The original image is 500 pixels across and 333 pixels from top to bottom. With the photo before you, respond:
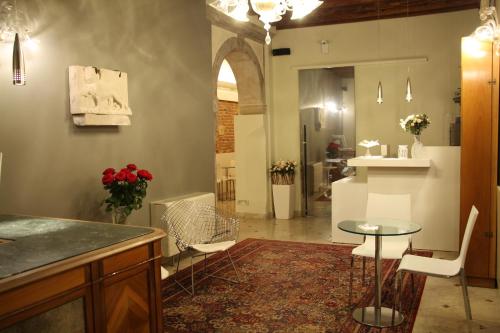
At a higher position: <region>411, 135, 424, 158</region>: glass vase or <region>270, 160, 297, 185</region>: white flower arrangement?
<region>411, 135, 424, 158</region>: glass vase

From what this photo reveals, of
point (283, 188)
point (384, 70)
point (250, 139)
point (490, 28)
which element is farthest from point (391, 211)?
point (250, 139)

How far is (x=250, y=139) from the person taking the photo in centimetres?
808

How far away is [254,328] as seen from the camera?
136 inches

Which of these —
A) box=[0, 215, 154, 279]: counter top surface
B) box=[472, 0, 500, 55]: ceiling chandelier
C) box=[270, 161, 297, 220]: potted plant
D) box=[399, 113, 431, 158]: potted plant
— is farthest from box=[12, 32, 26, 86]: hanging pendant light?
box=[270, 161, 297, 220]: potted plant

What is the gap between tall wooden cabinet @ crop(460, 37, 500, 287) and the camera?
418 cm

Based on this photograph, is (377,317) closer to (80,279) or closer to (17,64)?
(80,279)

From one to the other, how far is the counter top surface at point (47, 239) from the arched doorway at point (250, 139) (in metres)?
5.25

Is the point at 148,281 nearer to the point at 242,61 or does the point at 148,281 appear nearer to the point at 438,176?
the point at 438,176

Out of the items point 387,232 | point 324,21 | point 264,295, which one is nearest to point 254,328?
point 264,295

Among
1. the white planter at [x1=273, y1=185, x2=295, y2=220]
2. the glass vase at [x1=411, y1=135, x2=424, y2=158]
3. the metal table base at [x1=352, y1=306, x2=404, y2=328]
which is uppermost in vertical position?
the glass vase at [x1=411, y1=135, x2=424, y2=158]

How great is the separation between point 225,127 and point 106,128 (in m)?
6.54

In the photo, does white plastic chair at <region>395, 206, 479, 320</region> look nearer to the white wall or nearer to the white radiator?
the white radiator

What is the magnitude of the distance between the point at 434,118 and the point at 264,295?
4.53 m

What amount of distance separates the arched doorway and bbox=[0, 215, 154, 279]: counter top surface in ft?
17.2
